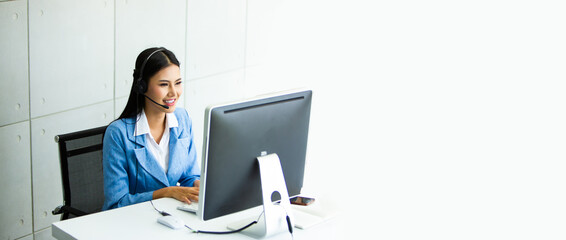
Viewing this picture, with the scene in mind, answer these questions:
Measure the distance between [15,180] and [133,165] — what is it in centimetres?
89

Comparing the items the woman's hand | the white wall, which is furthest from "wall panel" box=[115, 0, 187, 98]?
the woman's hand

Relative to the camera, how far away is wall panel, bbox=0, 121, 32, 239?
3184 millimetres

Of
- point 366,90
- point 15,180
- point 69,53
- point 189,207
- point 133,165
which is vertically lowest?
point 15,180

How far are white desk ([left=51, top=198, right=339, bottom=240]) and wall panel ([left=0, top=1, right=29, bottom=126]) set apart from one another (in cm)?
104

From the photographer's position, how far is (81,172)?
2832 mm

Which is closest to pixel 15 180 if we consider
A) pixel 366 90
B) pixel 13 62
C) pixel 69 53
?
pixel 13 62

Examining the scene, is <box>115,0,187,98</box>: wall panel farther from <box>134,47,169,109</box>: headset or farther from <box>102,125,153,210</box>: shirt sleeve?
<box>102,125,153,210</box>: shirt sleeve

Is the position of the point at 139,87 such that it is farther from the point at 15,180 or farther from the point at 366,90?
the point at 366,90

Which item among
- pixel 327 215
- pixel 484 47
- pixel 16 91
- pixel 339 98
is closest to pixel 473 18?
pixel 484 47

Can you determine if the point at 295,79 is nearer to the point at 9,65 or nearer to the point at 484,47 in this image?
the point at 484,47

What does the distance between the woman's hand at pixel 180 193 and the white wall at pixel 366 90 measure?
100cm

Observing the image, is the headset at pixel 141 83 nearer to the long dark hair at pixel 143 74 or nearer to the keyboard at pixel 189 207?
the long dark hair at pixel 143 74

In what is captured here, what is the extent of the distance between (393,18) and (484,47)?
828 mm

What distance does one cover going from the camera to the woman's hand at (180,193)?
2580 millimetres
